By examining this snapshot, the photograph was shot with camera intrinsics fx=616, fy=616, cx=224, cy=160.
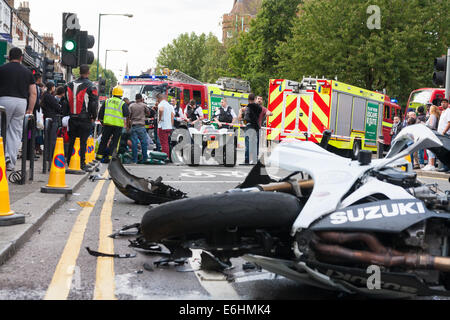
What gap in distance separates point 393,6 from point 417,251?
3863 cm

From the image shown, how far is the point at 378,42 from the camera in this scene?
38125mm

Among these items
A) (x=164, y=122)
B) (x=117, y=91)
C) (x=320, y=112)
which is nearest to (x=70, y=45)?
(x=117, y=91)

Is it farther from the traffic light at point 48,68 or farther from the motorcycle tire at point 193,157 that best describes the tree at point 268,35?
the motorcycle tire at point 193,157

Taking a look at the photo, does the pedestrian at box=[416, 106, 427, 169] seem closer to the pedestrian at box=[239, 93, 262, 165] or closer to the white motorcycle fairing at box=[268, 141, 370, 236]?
the pedestrian at box=[239, 93, 262, 165]

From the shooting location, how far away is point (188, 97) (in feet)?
93.9

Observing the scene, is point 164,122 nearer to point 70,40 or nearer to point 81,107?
point 70,40

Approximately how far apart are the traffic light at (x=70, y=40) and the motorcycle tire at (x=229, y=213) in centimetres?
1027

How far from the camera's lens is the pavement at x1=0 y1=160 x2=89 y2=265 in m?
4.96

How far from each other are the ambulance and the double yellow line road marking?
52.4 feet

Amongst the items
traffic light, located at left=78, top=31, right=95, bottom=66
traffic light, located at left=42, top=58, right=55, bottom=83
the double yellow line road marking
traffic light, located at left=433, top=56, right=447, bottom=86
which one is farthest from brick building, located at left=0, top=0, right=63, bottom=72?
the double yellow line road marking
